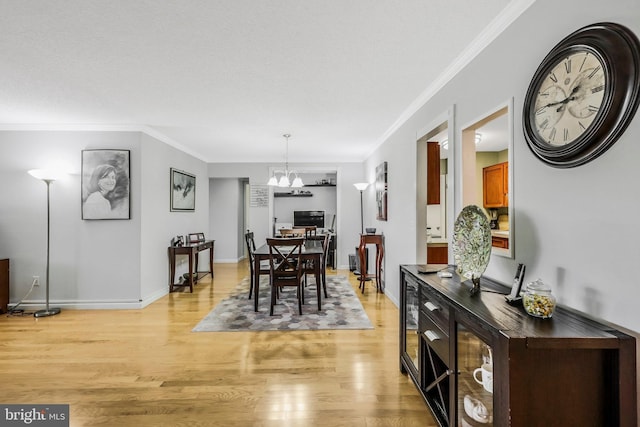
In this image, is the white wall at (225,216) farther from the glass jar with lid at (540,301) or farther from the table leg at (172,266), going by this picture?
the glass jar with lid at (540,301)

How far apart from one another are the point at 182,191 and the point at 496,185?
5.37m

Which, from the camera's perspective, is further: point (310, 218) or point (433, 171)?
point (310, 218)

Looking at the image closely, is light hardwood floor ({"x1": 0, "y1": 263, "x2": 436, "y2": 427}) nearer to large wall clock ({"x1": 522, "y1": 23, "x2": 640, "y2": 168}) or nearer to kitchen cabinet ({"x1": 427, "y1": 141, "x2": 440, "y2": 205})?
kitchen cabinet ({"x1": 427, "y1": 141, "x2": 440, "y2": 205})

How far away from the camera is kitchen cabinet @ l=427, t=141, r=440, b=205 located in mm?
3434

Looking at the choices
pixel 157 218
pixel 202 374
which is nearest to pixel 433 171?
pixel 202 374

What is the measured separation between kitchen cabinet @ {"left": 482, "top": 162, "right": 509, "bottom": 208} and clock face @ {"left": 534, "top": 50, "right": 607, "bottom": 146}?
3988mm

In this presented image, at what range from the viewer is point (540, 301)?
3.88ft

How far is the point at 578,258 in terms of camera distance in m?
1.25

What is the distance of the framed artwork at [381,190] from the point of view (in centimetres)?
449

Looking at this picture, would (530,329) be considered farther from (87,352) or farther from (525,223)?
(87,352)

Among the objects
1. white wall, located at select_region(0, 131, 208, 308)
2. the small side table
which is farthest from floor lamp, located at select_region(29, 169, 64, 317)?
the small side table

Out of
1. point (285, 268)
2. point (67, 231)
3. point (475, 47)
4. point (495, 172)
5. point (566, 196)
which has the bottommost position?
point (285, 268)

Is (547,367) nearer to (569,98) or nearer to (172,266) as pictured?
(569,98)

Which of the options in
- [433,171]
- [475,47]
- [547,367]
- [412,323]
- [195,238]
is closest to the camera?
[547,367]
